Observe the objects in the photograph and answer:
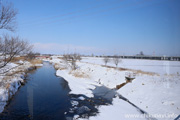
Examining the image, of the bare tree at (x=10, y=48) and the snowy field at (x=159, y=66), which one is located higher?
the bare tree at (x=10, y=48)

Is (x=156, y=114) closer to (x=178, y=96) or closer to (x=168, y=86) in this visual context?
(x=178, y=96)

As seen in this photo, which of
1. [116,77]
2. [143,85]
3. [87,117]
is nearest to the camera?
[87,117]

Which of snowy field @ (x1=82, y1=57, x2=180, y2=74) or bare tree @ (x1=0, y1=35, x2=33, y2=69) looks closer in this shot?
bare tree @ (x1=0, y1=35, x2=33, y2=69)

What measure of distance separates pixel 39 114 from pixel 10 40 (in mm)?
6896

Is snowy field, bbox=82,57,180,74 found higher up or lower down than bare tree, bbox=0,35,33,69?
lower down

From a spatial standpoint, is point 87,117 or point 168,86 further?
point 168,86

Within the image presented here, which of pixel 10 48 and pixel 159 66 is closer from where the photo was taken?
pixel 10 48

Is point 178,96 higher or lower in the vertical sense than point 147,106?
higher

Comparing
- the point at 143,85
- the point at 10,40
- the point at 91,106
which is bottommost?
the point at 91,106

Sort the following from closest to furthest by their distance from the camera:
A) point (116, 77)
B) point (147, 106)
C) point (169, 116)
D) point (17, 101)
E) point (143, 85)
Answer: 1. point (169, 116)
2. point (147, 106)
3. point (17, 101)
4. point (143, 85)
5. point (116, 77)

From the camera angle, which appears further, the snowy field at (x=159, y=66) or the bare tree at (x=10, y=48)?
the snowy field at (x=159, y=66)

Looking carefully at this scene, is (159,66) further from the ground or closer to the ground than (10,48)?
closer to the ground

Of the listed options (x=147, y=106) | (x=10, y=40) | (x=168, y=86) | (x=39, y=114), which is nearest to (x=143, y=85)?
(x=168, y=86)

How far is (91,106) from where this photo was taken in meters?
9.57
